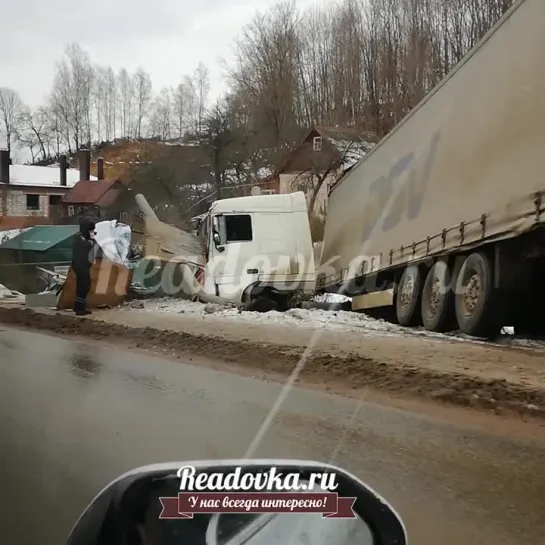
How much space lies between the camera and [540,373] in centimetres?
799

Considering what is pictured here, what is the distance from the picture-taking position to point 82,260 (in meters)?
14.9

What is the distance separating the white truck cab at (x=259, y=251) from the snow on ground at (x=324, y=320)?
60 centimetres

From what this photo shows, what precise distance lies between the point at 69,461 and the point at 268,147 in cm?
3978

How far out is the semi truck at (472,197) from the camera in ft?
30.0

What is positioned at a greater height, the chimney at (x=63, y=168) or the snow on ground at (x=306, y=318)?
the chimney at (x=63, y=168)

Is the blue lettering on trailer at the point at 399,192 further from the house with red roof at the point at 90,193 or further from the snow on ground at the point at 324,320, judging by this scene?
the house with red roof at the point at 90,193

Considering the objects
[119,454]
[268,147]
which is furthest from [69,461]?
[268,147]

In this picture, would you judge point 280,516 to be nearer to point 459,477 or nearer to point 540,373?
point 459,477

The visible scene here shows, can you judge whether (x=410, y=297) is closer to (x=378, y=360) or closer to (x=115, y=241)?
(x=378, y=360)

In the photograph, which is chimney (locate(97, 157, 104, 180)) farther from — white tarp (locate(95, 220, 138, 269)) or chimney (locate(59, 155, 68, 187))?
white tarp (locate(95, 220, 138, 269))

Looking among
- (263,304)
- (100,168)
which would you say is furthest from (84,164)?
(263,304)

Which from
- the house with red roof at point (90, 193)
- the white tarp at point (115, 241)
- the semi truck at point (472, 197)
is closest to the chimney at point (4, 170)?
the house with red roof at point (90, 193)

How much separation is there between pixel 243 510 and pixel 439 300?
10.4 meters

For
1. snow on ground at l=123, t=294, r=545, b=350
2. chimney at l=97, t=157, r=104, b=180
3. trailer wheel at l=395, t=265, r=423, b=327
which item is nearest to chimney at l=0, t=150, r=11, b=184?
chimney at l=97, t=157, r=104, b=180
